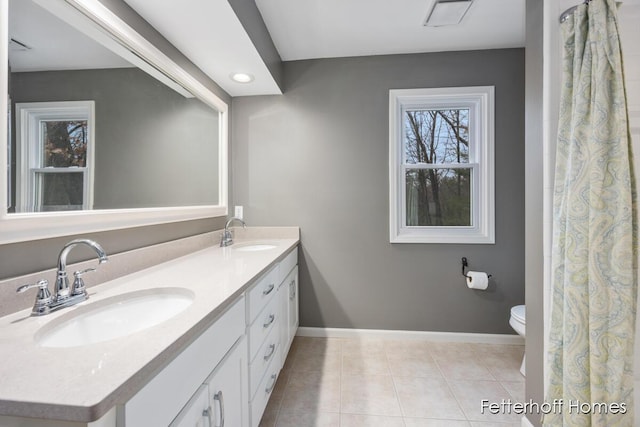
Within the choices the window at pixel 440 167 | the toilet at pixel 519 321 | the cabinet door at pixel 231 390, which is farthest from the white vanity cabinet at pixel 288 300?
the toilet at pixel 519 321

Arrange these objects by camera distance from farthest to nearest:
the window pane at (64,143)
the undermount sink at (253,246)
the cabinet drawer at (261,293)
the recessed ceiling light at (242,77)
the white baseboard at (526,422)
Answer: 1. the undermount sink at (253,246)
2. the recessed ceiling light at (242,77)
3. the white baseboard at (526,422)
4. the cabinet drawer at (261,293)
5. the window pane at (64,143)

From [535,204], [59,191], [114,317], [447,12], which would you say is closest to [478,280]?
[535,204]

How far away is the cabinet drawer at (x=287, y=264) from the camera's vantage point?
1.83 metres

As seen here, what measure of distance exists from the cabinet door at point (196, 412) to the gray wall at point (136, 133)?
838 millimetres

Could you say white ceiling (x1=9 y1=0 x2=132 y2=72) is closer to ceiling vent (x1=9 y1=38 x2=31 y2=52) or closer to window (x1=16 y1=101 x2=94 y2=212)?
ceiling vent (x1=9 y1=38 x2=31 y2=52)

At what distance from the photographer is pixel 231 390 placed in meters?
1.03

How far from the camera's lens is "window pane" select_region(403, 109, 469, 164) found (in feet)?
7.86

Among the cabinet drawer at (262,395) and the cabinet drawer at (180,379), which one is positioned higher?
the cabinet drawer at (180,379)

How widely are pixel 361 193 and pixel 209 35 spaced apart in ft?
4.94

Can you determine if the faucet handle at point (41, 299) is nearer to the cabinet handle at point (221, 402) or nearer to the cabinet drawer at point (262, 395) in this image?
A: the cabinet handle at point (221, 402)

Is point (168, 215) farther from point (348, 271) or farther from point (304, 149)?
point (348, 271)

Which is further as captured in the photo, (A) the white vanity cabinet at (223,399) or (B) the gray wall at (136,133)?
(B) the gray wall at (136,133)

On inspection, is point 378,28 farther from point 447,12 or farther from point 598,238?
point 598,238

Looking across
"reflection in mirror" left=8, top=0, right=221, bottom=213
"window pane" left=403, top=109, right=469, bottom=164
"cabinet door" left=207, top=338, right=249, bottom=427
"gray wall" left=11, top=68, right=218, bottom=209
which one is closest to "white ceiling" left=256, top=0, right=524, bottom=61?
"window pane" left=403, top=109, right=469, bottom=164
